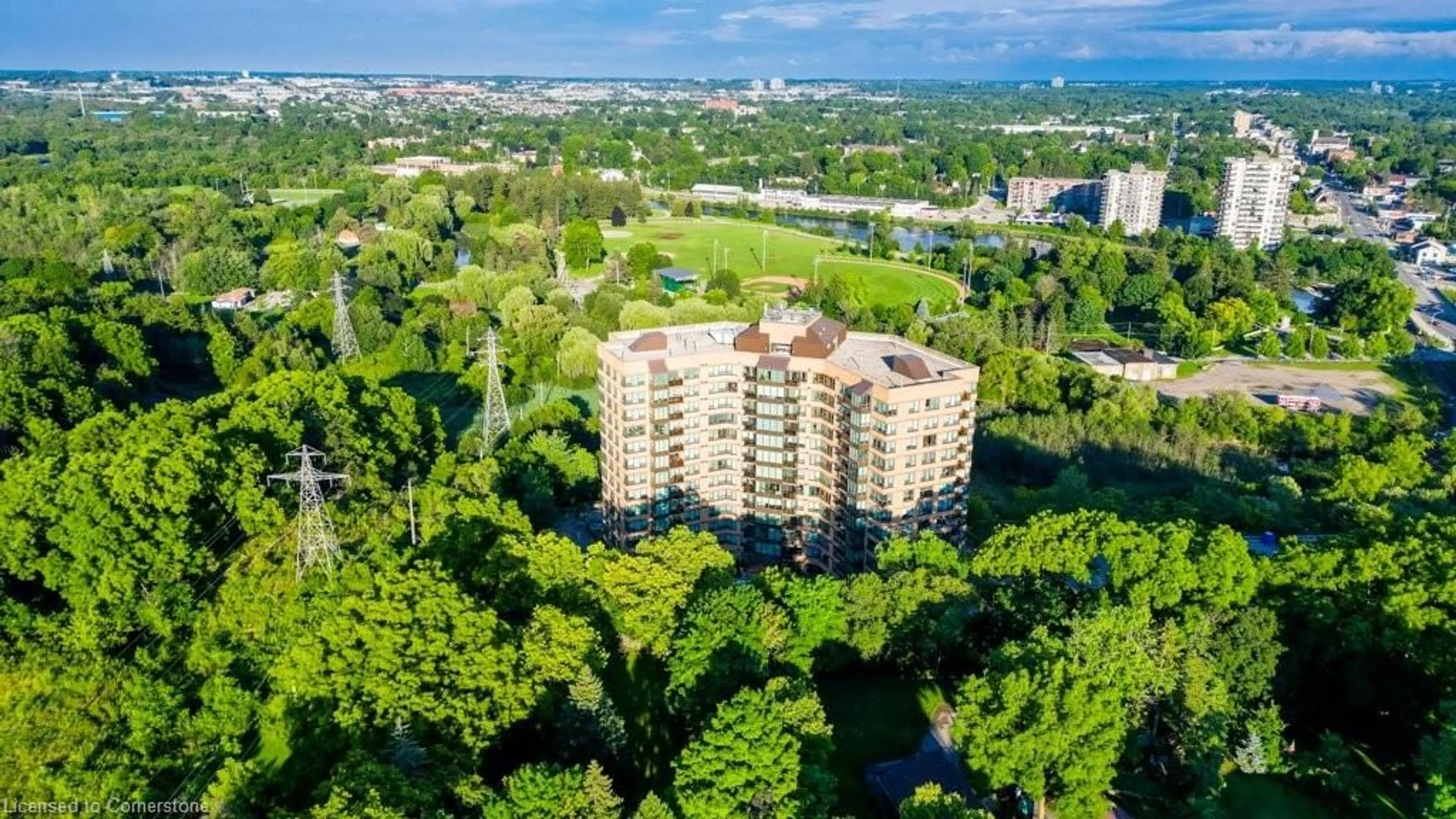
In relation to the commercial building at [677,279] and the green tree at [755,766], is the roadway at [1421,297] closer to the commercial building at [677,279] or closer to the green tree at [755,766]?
the commercial building at [677,279]

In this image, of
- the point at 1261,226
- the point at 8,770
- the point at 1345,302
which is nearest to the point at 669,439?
the point at 8,770

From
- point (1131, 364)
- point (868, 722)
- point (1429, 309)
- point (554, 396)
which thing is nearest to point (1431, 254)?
point (1429, 309)

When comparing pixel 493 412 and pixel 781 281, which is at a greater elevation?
pixel 493 412

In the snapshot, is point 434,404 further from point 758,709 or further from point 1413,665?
point 1413,665

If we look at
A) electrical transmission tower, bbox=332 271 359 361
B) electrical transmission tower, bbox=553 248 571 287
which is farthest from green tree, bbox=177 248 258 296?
electrical transmission tower, bbox=553 248 571 287

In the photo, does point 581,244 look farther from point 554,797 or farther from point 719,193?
point 554,797

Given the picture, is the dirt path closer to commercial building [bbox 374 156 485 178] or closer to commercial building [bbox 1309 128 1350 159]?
commercial building [bbox 374 156 485 178]
